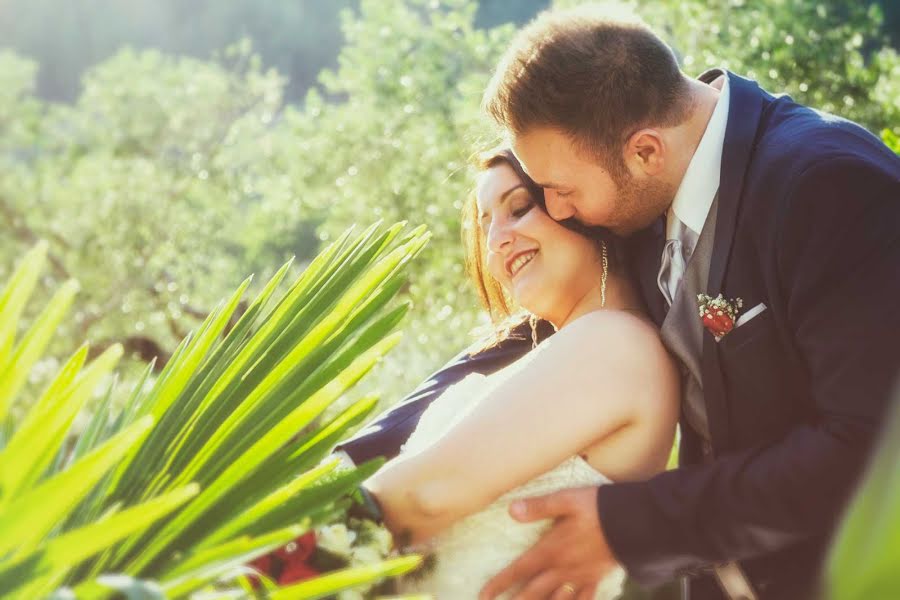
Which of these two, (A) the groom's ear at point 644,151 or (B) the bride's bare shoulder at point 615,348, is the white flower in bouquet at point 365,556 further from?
(A) the groom's ear at point 644,151

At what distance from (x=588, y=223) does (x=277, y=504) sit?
171 cm

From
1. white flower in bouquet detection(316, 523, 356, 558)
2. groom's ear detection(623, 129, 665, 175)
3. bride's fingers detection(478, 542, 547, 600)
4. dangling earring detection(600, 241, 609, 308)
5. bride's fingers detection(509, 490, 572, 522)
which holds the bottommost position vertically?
bride's fingers detection(478, 542, 547, 600)

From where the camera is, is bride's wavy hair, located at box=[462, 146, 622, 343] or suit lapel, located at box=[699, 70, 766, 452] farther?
bride's wavy hair, located at box=[462, 146, 622, 343]

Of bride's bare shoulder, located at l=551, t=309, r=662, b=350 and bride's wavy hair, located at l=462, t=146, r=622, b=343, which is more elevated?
bride's wavy hair, located at l=462, t=146, r=622, b=343

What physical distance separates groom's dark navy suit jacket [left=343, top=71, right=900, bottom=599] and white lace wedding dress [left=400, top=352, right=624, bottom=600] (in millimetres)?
177

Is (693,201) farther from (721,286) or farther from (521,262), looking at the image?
(521,262)

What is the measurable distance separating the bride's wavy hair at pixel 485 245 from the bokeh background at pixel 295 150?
0.49 feet

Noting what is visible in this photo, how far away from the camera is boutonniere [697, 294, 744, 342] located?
2172 mm

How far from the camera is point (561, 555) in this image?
2059 mm

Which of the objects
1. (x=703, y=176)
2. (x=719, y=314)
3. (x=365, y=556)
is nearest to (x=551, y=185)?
(x=703, y=176)

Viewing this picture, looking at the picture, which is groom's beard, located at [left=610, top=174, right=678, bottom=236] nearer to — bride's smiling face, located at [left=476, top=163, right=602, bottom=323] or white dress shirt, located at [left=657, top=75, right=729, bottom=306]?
white dress shirt, located at [left=657, top=75, right=729, bottom=306]

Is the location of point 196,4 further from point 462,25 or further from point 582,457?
point 582,457

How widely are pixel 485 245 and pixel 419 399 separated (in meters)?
0.50

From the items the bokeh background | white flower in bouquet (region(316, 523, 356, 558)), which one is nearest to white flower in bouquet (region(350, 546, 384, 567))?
white flower in bouquet (region(316, 523, 356, 558))
